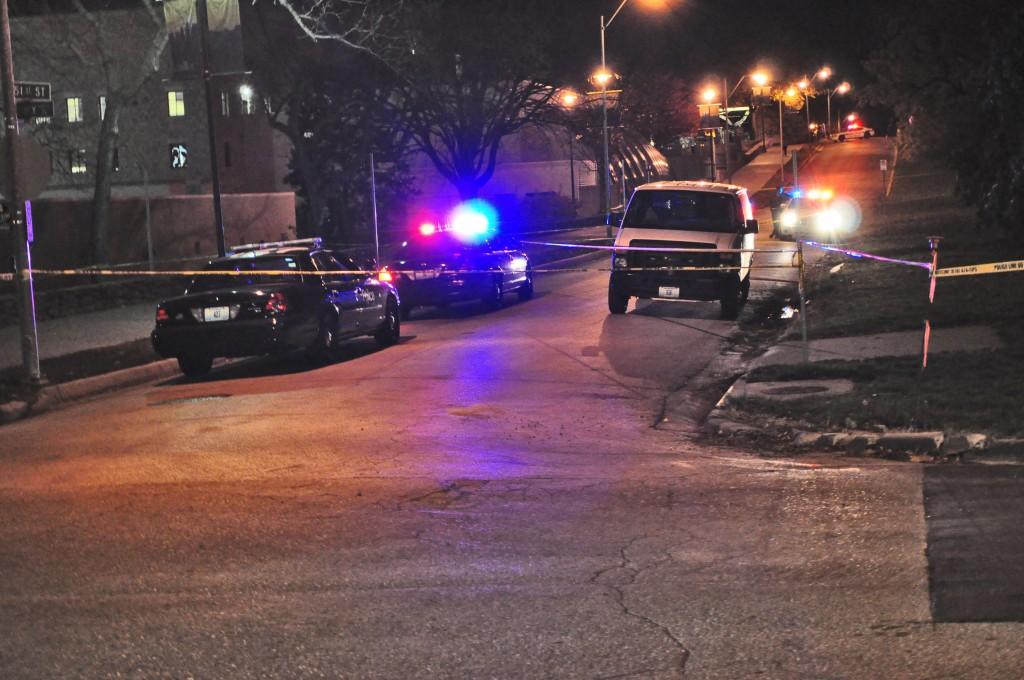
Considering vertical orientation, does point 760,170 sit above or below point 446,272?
above

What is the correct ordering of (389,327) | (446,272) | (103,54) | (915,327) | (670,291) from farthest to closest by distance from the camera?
1. (103,54)
2. (446,272)
3. (670,291)
4. (389,327)
5. (915,327)

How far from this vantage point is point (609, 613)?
227 inches

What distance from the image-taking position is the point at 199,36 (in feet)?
84.0

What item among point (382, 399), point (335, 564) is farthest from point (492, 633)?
point (382, 399)

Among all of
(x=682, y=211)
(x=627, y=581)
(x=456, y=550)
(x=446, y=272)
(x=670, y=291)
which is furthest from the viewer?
(x=446, y=272)

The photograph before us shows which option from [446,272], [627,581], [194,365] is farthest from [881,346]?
[627,581]

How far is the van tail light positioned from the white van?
618cm

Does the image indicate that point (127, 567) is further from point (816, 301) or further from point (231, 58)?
point (231, 58)

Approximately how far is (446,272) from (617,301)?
3496mm

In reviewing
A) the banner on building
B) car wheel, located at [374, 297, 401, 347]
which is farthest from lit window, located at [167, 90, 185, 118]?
car wheel, located at [374, 297, 401, 347]

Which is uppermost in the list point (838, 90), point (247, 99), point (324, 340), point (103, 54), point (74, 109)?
point (838, 90)

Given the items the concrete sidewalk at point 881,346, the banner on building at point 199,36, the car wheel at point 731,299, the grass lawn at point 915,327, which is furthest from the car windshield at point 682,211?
the banner on building at point 199,36

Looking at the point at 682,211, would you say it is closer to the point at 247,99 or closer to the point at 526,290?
the point at 526,290

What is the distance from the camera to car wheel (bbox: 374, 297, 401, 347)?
17.7 m
